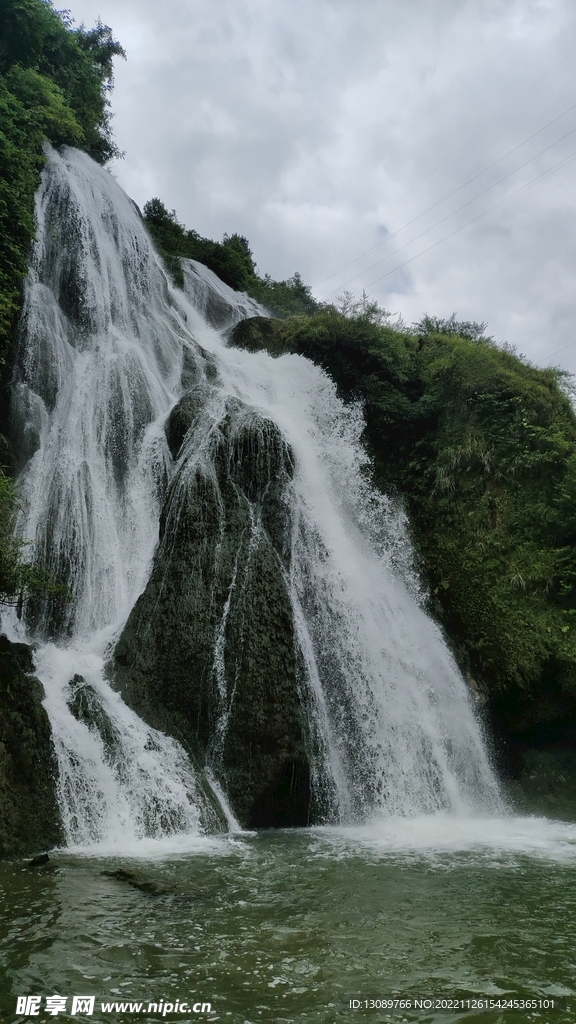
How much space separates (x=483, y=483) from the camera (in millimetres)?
15734

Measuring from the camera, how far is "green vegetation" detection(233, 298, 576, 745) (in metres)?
12.1

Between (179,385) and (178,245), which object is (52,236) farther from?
(178,245)

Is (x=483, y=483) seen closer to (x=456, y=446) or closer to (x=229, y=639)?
(x=456, y=446)

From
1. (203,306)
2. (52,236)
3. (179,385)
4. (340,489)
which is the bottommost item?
(340,489)

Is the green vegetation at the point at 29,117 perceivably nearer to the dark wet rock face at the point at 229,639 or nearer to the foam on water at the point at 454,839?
the dark wet rock face at the point at 229,639

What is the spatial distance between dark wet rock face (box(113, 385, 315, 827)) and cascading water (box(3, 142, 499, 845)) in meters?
0.09

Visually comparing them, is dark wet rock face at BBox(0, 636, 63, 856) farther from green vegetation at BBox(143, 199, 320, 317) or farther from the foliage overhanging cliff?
green vegetation at BBox(143, 199, 320, 317)

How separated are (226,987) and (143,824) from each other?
→ 4818mm

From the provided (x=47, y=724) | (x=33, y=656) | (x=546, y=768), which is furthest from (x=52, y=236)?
(x=546, y=768)

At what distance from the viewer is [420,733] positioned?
35.8 feet

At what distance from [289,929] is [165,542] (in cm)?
832

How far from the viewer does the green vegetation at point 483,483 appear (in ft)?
39.8

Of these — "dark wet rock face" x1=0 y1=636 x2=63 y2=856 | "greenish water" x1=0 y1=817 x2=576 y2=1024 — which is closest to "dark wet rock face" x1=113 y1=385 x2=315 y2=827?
"dark wet rock face" x1=0 y1=636 x2=63 y2=856

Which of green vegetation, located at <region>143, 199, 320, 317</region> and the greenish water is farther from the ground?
green vegetation, located at <region>143, 199, 320, 317</region>
